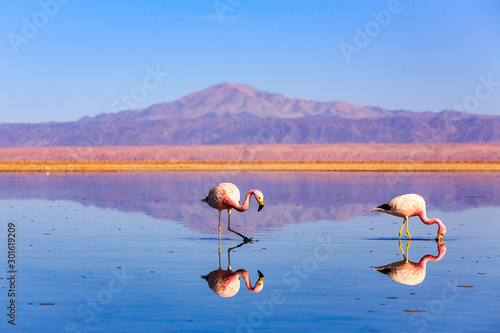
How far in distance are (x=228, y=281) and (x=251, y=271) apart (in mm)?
1007

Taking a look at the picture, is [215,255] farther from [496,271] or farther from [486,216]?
[486,216]

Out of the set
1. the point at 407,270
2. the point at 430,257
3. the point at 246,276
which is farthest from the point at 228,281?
the point at 430,257

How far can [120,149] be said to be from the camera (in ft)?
463

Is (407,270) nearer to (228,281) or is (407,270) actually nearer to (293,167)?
(228,281)

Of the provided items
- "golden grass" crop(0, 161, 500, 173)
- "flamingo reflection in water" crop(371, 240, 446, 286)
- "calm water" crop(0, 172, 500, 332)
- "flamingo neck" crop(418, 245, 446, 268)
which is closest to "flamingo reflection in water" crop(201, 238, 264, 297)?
"calm water" crop(0, 172, 500, 332)

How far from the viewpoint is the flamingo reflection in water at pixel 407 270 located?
1204 centimetres

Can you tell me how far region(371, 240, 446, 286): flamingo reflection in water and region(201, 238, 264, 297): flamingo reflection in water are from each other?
206 cm

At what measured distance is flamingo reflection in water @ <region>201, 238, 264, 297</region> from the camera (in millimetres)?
11156

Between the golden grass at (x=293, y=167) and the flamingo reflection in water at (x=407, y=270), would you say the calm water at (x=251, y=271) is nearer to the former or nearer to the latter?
the flamingo reflection in water at (x=407, y=270)

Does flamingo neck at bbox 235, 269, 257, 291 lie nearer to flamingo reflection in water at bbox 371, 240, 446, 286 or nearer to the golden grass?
flamingo reflection in water at bbox 371, 240, 446, 286

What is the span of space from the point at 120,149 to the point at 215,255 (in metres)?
129

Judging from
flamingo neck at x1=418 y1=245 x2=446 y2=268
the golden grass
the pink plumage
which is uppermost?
the golden grass

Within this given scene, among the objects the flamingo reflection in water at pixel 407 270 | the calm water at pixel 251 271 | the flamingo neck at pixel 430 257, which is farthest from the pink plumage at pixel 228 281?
the flamingo neck at pixel 430 257

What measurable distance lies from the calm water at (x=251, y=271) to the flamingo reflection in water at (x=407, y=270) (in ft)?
0.39
